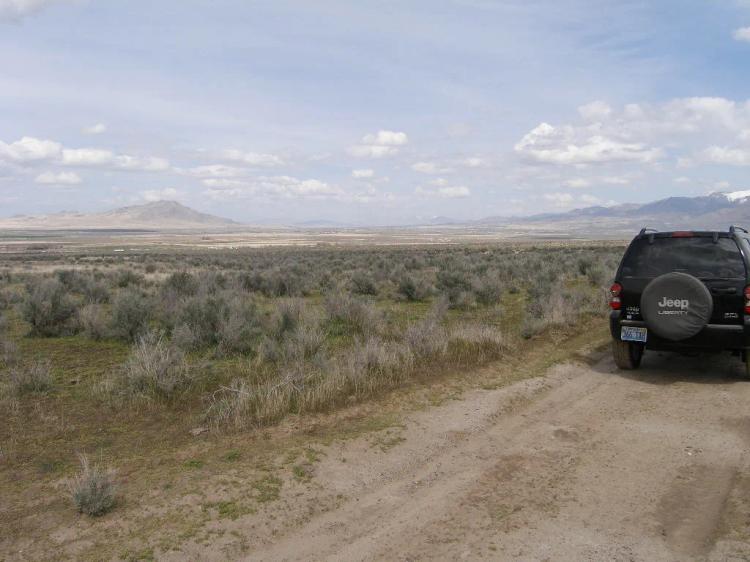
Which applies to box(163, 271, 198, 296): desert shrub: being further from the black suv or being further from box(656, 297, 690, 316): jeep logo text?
box(656, 297, 690, 316): jeep logo text

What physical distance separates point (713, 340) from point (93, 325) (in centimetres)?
1157

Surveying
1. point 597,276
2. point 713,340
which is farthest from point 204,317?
point 597,276

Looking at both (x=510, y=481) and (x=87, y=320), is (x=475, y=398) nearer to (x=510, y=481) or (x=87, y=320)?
(x=510, y=481)

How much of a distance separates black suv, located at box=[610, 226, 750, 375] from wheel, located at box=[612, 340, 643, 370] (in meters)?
0.01

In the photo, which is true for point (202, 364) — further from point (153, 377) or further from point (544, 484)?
point (544, 484)

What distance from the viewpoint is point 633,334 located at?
323 inches

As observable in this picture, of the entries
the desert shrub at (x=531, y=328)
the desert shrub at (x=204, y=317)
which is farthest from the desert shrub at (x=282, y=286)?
the desert shrub at (x=531, y=328)

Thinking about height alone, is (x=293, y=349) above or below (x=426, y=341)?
below

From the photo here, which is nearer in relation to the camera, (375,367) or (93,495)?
(93,495)

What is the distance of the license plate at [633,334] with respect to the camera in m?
8.13

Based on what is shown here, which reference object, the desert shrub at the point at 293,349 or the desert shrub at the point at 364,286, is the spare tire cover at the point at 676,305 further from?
the desert shrub at the point at 364,286

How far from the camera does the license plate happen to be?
8.13 m

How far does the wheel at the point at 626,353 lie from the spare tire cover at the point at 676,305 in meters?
0.68

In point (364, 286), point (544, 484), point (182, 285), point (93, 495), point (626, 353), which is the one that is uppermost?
point (182, 285)
